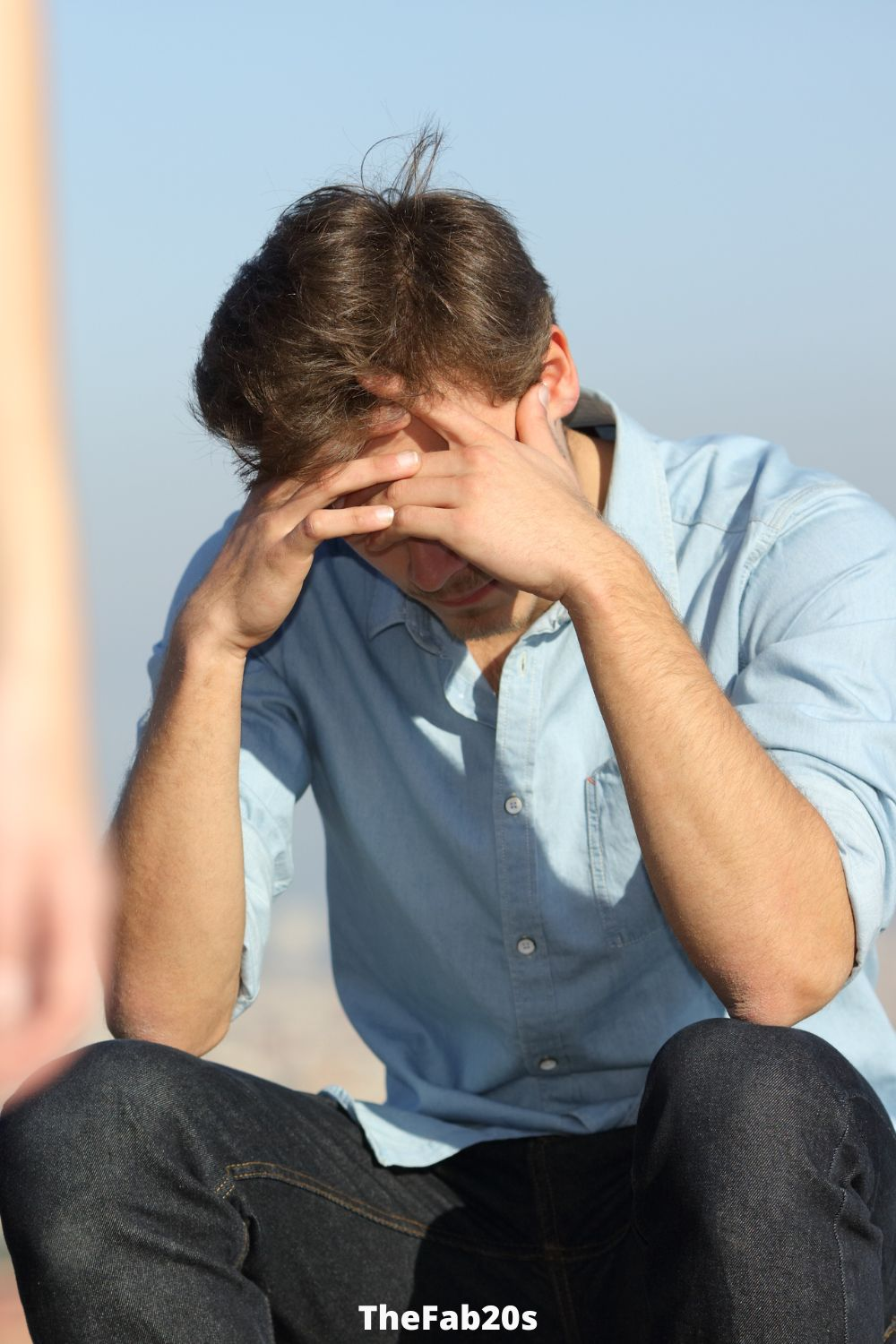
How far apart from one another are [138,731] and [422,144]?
1128 millimetres

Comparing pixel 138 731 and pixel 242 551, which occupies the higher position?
pixel 242 551

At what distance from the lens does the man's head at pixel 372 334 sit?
7.68ft

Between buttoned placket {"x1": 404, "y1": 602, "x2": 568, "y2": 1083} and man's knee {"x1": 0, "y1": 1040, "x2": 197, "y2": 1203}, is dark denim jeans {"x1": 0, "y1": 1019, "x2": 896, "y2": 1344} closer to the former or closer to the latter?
man's knee {"x1": 0, "y1": 1040, "x2": 197, "y2": 1203}

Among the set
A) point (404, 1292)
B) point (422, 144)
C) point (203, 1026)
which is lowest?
point (404, 1292)

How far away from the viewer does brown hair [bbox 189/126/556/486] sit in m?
2.34

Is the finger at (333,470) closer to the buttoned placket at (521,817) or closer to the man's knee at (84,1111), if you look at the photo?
the buttoned placket at (521,817)

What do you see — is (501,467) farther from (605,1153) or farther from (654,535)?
(605,1153)

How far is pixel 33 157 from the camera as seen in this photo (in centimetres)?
56

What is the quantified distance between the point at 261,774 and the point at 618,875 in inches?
25.6

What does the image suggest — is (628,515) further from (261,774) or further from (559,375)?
(261,774)

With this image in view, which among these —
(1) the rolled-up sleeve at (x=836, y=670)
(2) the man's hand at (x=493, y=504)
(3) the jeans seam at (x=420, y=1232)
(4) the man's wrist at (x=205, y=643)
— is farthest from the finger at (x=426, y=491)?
(3) the jeans seam at (x=420, y=1232)

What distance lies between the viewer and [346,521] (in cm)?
227

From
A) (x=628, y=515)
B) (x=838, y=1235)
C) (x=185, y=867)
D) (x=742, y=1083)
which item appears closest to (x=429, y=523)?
(x=628, y=515)

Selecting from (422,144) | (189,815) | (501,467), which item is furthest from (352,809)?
(422,144)
